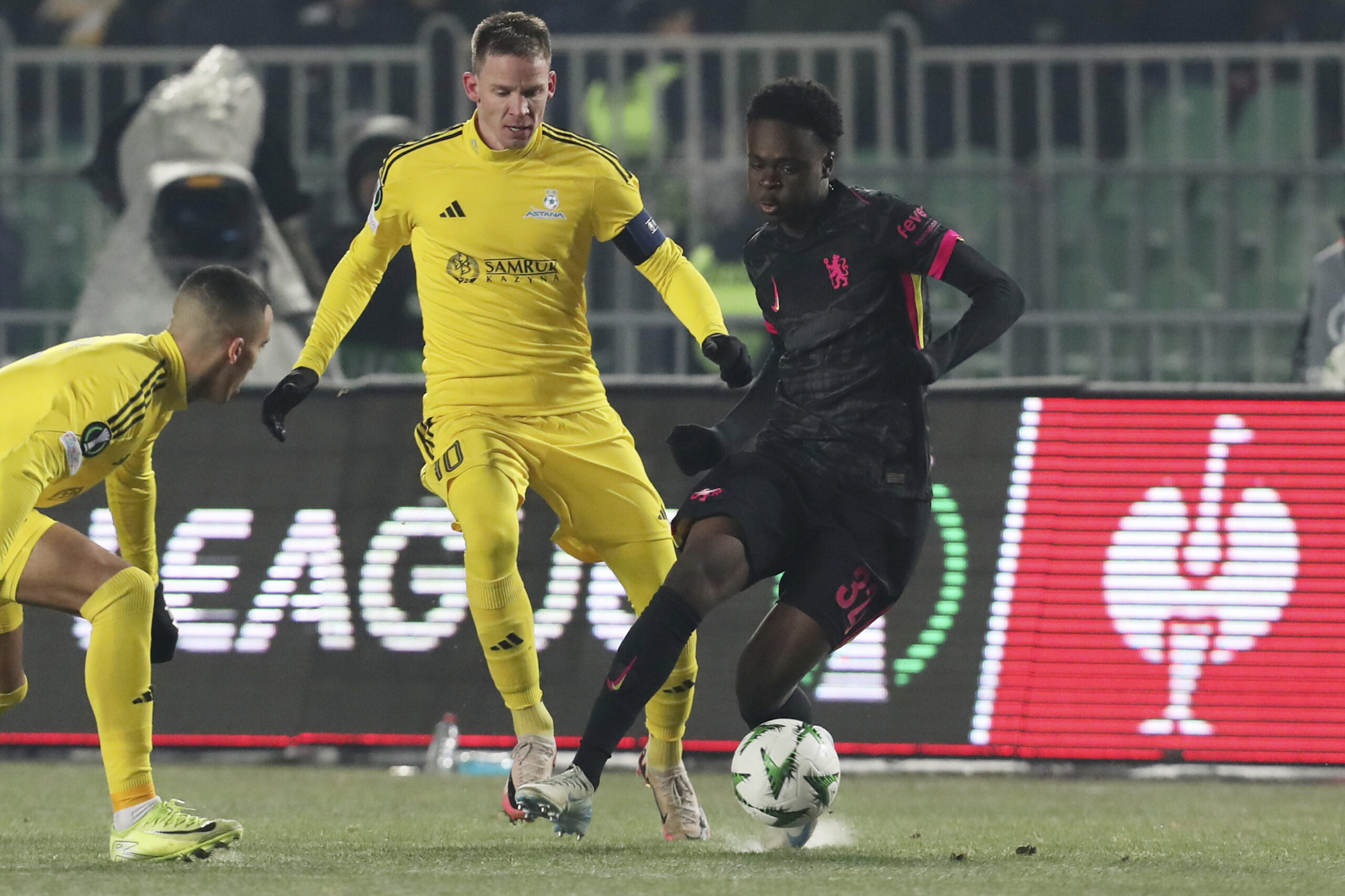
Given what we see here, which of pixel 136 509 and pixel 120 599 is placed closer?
pixel 120 599

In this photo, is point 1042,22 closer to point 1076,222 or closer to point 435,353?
point 1076,222

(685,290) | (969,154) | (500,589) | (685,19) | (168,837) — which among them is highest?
(685,19)

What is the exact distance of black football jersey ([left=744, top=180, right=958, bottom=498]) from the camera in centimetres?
545

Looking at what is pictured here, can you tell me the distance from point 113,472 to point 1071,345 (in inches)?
238

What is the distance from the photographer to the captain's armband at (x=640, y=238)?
6.14 metres

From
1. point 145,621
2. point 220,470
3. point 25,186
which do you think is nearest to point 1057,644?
point 220,470

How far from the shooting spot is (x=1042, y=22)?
13.8 m

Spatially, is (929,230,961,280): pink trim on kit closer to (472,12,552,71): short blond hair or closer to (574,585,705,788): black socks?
(574,585,705,788): black socks

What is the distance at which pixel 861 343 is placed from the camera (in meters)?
5.48

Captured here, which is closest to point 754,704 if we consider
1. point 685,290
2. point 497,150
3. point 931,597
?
point 685,290

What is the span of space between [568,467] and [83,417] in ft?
4.88

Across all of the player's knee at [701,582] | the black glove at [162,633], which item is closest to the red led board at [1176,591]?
the player's knee at [701,582]

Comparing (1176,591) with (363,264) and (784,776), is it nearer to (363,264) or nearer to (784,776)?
(784,776)

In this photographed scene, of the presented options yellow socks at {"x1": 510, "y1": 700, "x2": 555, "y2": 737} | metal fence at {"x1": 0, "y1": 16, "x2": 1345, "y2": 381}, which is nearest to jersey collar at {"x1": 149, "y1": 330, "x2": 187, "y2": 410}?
yellow socks at {"x1": 510, "y1": 700, "x2": 555, "y2": 737}
